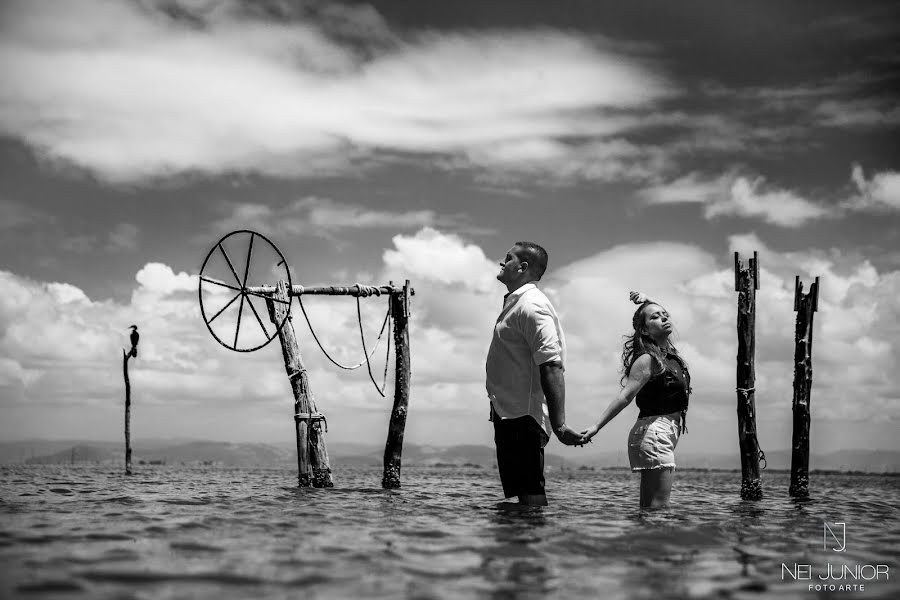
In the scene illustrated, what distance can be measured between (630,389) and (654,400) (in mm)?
272

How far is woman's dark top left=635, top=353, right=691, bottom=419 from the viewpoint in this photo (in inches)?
252

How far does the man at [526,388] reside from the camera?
6043 mm

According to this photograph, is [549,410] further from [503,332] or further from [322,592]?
[322,592]

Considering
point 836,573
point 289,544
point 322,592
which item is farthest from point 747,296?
point 322,592

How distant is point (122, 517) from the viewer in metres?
6.35

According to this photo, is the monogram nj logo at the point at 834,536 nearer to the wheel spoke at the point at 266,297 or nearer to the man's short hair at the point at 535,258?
the man's short hair at the point at 535,258

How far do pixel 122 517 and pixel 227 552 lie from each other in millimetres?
2340

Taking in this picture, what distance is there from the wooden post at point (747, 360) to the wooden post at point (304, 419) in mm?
7687

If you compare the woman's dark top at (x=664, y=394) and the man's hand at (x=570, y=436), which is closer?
the man's hand at (x=570, y=436)

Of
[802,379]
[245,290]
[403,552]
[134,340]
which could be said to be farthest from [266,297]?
[134,340]

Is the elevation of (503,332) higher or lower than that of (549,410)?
higher

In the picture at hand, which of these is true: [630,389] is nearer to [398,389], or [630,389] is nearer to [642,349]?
[642,349]

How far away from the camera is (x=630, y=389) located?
248 inches

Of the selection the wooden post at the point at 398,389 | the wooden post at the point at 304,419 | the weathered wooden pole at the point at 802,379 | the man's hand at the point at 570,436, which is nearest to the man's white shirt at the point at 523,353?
the man's hand at the point at 570,436
